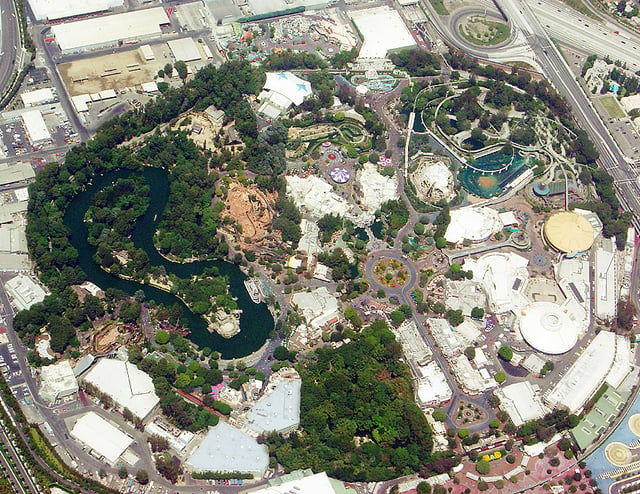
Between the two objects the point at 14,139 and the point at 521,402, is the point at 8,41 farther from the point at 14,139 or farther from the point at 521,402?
the point at 521,402

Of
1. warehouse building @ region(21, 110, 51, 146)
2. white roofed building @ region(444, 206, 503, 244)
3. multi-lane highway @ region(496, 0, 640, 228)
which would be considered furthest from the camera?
multi-lane highway @ region(496, 0, 640, 228)

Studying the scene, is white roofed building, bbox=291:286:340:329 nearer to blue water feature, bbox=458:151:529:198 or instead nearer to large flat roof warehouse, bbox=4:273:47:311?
blue water feature, bbox=458:151:529:198

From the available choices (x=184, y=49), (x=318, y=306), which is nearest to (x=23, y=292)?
(x=318, y=306)

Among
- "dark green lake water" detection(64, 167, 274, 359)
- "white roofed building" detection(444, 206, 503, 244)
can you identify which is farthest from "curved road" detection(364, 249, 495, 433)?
"dark green lake water" detection(64, 167, 274, 359)

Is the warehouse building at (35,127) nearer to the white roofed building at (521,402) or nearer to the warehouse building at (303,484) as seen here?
the warehouse building at (303,484)

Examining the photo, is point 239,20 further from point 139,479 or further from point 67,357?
point 139,479

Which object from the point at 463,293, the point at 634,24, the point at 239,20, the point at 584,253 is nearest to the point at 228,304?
the point at 463,293
